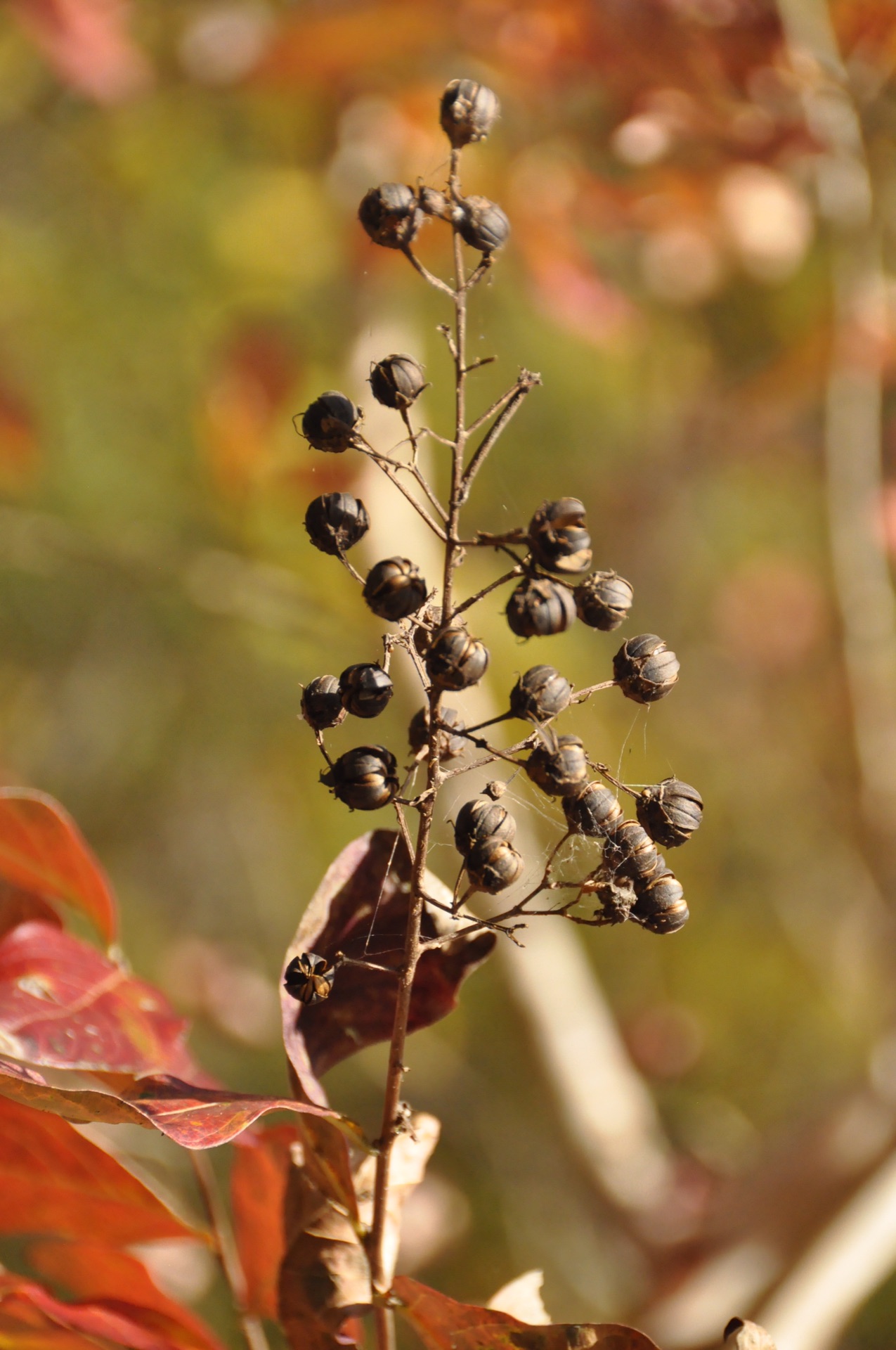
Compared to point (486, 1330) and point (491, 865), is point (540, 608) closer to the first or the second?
point (491, 865)

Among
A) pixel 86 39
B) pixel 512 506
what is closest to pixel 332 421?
pixel 512 506

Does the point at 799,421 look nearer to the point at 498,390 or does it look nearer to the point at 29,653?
the point at 498,390

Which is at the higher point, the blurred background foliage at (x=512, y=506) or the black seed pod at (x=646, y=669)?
the blurred background foliage at (x=512, y=506)

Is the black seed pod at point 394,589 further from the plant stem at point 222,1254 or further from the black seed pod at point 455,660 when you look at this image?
the plant stem at point 222,1254

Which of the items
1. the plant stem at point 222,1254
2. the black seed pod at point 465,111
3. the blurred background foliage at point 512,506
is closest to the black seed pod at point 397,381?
the black seed pod at point 465,111

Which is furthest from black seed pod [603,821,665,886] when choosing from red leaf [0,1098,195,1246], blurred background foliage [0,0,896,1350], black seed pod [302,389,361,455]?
blurred background foliage [0,0,896,1350]

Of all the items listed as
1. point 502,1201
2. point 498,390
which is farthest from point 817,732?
point 502,1201
